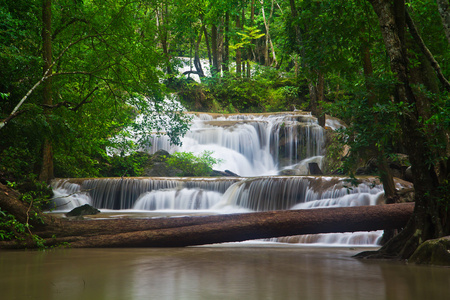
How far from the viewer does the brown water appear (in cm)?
343

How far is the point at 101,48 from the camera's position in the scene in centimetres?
1160

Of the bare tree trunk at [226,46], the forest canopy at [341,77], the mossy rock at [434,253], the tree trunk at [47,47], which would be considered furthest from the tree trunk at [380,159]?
the bare tree trunk at [226,46]

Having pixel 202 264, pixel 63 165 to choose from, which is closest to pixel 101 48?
pixel 63 165

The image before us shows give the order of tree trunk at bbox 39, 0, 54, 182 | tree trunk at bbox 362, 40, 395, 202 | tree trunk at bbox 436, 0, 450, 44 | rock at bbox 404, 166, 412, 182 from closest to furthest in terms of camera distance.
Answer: tree trunk at bbox 436, 0, 450, 44
tree trunk at bbox 362, 40, 395, 202
tree trunk at bbox 39, 0, 54, 182
rock at bbox 404, 166, 412, 182

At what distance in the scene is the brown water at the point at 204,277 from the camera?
3.43 metres

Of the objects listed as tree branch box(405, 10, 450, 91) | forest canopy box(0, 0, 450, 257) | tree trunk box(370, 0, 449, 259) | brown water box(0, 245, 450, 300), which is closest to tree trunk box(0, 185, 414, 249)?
brown water box(0, 245, 450, 300)

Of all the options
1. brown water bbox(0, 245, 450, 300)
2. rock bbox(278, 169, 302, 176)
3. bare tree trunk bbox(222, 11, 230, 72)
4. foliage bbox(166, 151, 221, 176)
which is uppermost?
bare tree trunk bbox(222, 11, 230, 72)

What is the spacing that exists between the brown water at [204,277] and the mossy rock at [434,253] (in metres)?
0.17

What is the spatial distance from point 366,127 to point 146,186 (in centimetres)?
1137

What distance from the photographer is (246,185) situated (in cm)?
1404

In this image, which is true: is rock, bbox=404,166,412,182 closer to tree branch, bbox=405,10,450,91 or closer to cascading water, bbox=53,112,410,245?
cascading water, bbox=53,112,410,245

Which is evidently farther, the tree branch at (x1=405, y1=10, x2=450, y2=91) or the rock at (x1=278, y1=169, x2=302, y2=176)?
the rock at (x1=278, y1=169, x2=302, y2=176)

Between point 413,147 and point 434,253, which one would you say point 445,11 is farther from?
point 434,253

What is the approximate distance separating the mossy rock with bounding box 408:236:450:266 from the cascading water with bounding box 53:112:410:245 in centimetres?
133
